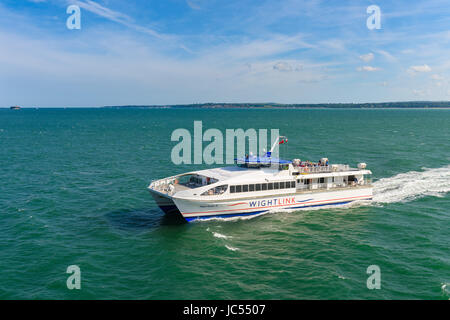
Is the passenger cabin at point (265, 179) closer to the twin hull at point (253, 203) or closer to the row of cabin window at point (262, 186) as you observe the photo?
the row of cabin window at point (262, 186)

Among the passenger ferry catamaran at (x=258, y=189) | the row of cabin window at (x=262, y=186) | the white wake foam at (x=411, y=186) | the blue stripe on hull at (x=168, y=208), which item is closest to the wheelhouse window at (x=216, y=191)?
the passenger ferry catamaran at (x=258, y=189)

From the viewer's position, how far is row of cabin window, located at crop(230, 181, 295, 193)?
1337 inches

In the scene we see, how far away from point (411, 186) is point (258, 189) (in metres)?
24.2

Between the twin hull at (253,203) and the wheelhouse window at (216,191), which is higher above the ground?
the wheelhouse window at (216,191)

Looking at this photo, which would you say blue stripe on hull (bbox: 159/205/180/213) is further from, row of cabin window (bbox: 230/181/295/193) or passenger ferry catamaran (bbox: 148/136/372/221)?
row of cabin window (bbox: 230/181/295/193)

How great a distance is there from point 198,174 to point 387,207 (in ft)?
71.0

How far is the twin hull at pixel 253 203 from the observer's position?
32.6m

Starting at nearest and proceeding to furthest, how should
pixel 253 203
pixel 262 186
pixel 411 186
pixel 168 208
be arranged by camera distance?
pixel 253 203, pixel 262 186, pixel 168 208, pixel 411 186

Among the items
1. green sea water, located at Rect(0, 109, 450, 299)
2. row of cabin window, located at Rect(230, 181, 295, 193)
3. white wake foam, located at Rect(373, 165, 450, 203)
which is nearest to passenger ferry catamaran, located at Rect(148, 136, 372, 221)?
row of cabin window, located at Rect(230, 181, 295, 193)

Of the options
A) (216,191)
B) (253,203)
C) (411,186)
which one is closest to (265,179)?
(253,203)

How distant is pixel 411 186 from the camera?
4528 cm

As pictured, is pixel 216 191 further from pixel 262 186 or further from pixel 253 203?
pixel 262 186

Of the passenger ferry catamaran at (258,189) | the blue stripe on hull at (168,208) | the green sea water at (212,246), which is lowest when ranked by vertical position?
the green sea water at (212,246)
